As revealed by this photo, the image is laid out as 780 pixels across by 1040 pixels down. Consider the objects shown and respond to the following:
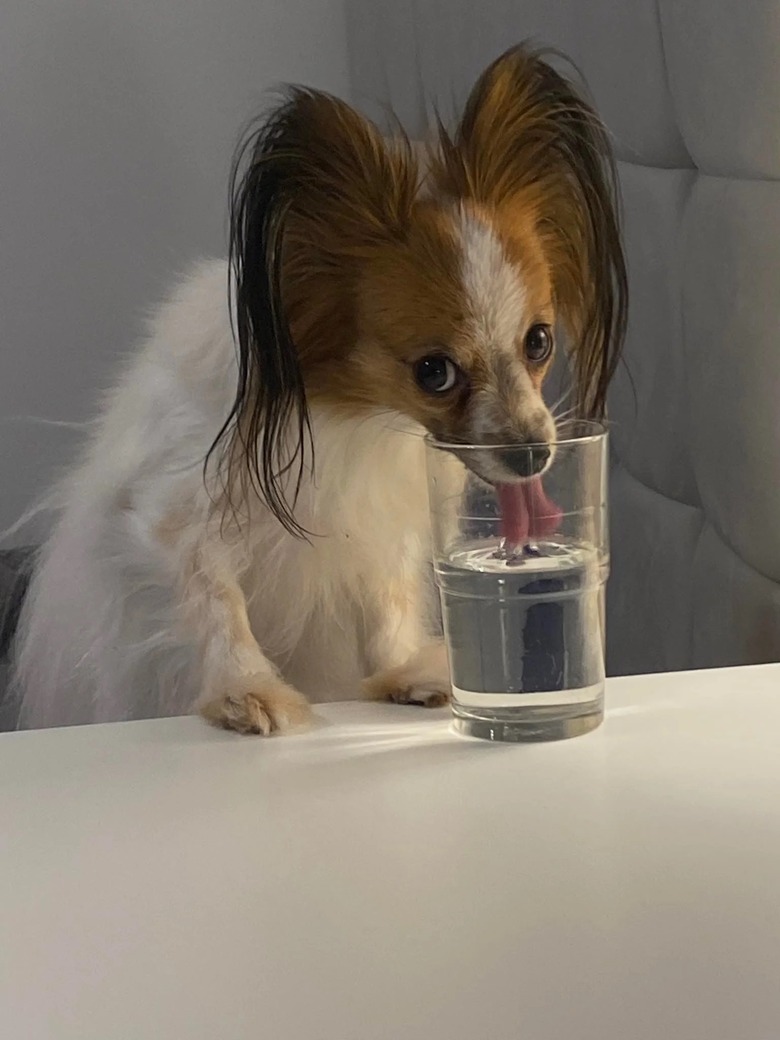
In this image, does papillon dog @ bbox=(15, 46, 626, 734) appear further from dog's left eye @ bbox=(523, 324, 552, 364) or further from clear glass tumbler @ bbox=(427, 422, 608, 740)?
clear glass tumbler @ bbox=(427, 422, 608, 740)

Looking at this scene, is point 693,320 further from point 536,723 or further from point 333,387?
point 536,723

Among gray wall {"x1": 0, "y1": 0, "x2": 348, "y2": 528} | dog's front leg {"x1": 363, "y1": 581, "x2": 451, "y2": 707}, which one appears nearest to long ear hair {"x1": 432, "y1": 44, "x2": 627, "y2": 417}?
dog's front leg {"x1": 363, "y1": 581, "x2": 451, "y2": 707}

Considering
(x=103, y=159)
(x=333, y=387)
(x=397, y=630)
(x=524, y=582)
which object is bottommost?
(x=397, y=630)

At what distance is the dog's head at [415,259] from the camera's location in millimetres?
1240

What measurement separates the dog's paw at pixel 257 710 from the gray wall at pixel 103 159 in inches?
71.2

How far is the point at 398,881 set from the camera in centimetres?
80

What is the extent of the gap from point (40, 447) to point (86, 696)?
4.87 ft

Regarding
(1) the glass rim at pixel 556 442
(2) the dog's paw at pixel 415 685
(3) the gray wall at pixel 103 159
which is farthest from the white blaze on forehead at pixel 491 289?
(3) the gray wall at pixel 103 159

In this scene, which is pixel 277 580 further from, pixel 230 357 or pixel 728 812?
pixel 728 812

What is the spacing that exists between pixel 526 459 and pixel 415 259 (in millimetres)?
300

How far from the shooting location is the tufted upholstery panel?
1276 mm

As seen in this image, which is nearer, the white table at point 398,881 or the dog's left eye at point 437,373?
the white table at point 398,881

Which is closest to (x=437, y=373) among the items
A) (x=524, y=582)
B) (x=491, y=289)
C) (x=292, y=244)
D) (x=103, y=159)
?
(x=491, y=289)

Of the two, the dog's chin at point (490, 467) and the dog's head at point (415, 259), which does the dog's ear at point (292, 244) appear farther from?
the dog's chin at point (490, 467)
